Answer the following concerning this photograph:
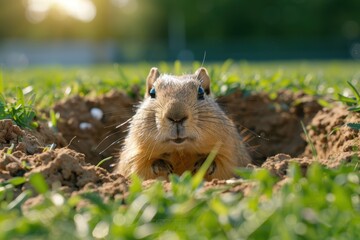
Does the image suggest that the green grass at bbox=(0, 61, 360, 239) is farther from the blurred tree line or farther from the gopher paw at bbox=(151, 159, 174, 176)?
the blurred tree line

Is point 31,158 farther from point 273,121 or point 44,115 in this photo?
point 273,121

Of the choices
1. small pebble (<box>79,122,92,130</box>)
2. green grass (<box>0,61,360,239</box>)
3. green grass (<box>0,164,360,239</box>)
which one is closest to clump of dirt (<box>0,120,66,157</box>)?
green grass (<box>0,61,360,239</box>)

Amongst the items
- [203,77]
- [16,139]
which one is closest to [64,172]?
[16,139]

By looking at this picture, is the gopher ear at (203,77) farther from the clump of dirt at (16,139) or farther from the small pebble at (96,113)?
the clump of dirt at (16,139)

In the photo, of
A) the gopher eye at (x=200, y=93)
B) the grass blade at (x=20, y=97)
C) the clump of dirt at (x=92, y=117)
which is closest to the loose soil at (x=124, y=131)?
the clump of dirt at (x=92, y=117)

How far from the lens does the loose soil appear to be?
310 cm

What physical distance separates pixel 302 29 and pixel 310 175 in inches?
2046

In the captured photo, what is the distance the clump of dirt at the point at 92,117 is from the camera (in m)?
5.84

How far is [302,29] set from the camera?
52.7 m

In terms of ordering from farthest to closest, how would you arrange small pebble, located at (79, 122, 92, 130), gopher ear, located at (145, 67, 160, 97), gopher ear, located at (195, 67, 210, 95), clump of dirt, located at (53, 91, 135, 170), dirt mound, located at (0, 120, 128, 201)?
1. small pebble, located at (79, 122, 92, 130)
2. clump of dirt, located at (53, 91, 135, 170)
3. gopher ear, located at (145, 67, 160, 97)
4. gopher ear, located at (195, 67, 210, 95)
5. dirt mound, located at (0, 120, 128, 201)

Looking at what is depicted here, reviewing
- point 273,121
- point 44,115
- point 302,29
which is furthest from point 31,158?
point 302,29

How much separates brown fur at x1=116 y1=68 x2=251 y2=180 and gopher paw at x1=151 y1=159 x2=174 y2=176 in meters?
0.02

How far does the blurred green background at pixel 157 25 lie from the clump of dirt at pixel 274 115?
40.4 metres

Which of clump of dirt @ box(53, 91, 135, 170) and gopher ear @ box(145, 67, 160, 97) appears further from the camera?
clump of dirt @ box(53, 91, 135, 170)
